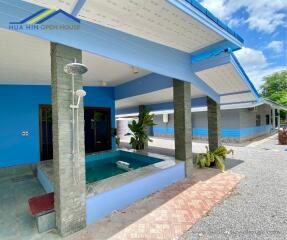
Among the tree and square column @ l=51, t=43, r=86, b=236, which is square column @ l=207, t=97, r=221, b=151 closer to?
square column @ l=51, t=43, r=86, b=236

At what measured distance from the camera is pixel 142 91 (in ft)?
27.8

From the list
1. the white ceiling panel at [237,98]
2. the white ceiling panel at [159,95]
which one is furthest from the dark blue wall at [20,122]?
the white ceiling panel at [237,98]

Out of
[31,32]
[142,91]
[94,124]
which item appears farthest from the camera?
[94,124]

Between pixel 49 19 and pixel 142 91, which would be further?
pixel 142 91

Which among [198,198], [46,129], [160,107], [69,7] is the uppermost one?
[69,7]

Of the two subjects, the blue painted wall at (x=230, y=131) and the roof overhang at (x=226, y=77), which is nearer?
the roof overhang at (x=226, y=77)

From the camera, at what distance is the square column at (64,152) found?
3.35m

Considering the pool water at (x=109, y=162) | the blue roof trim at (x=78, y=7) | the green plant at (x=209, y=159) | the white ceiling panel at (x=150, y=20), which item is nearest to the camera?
the blue roof trim at (x=78, y=7)

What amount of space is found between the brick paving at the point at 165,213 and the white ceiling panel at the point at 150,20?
4580 mm

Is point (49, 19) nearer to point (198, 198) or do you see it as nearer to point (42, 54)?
point (42, 54)

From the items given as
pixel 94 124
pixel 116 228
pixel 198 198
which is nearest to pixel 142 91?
pixel 94 124

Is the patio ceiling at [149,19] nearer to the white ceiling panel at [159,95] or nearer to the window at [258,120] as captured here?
the white ceiling panel at [159,95]

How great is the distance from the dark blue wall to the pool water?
2637 millimetres

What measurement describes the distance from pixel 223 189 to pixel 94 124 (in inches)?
338
